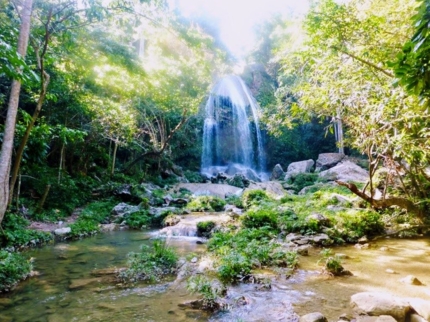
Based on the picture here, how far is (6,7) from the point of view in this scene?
6.32 meters

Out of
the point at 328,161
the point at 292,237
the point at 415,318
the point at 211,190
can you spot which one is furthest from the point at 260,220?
the point at 328,161

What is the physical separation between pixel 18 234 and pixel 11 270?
2.96 meters

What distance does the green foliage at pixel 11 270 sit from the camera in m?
4.48

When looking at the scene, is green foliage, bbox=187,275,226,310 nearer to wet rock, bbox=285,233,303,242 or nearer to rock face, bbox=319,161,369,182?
wet rock, bbox=285,233,303,242

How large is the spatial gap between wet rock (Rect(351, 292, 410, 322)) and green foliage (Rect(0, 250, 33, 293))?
4.81 m

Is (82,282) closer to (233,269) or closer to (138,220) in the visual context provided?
(233,269)

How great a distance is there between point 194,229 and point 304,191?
8.09 meters

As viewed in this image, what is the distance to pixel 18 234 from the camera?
7191mm

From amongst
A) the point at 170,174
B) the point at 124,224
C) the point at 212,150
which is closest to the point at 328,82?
the point at 124,224

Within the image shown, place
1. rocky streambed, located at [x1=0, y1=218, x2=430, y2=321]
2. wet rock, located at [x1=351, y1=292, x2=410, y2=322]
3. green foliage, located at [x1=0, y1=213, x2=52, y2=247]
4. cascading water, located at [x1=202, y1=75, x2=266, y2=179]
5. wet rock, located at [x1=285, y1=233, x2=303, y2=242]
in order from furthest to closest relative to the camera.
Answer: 1. cascading water, located at [x1=202, y1=75, x2=266, y2=179]
2. wet rock, located at [x1=285, y1=233, x2=303, y2=242]
3. green foliage, located at [x1=0, y1=213, x2=52, y2=247]
4. rocky streambed, located at [x1=0, y1=218, x2=430, y2=321]
5. wet rock, located at [x1=351, y1=292, x2=410, y2=322]

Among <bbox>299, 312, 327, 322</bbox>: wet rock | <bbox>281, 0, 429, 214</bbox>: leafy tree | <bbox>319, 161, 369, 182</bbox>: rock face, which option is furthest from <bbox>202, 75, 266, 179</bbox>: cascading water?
<bbox>299, 312, 327, 322</bbox>: wet rock

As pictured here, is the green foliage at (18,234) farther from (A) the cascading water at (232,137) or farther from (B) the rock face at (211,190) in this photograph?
(A) the cascading water at (232,137)

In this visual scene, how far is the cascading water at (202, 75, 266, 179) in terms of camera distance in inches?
976

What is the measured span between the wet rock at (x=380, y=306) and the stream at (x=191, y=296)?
0.18 metres
